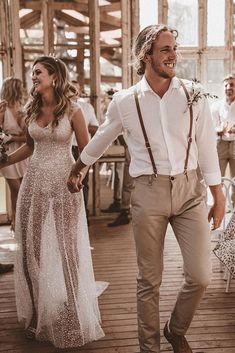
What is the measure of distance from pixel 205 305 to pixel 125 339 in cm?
82

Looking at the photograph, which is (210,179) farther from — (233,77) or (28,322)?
(233,77)

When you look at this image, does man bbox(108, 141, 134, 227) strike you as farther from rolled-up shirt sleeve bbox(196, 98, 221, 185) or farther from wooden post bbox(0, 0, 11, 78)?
rolled-up shirt sleeve bbox(196, 98, 221, 185)

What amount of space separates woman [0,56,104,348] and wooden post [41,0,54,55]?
337cm

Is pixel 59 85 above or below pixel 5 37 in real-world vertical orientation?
below

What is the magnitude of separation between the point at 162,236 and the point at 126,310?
124 centimetres

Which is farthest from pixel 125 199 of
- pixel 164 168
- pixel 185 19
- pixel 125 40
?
pixel 164 168

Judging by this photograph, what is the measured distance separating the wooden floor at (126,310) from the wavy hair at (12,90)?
162 cm

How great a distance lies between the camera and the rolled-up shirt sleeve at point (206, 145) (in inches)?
97.7

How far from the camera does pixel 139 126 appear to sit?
2.42 metres

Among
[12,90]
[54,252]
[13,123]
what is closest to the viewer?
[54,252]

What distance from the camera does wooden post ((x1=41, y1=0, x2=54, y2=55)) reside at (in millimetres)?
6332

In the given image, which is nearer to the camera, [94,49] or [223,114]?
[94,49]

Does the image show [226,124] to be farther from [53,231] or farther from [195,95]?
[195,95]

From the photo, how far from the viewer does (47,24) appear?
250 inches
